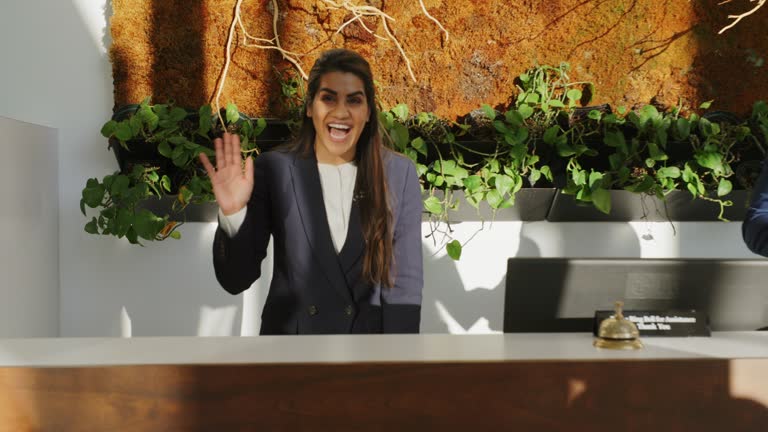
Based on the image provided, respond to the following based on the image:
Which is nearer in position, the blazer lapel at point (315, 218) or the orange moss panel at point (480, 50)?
the blazer lapel at point (315, 218)

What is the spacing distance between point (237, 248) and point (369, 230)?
0.33 m

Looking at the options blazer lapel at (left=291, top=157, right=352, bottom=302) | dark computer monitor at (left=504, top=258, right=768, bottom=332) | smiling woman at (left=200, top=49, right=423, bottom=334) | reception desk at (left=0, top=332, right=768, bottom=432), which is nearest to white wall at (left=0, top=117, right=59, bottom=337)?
smiling woman at (left=200, top=49, right=423, bottom=334)

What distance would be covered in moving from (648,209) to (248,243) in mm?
1775

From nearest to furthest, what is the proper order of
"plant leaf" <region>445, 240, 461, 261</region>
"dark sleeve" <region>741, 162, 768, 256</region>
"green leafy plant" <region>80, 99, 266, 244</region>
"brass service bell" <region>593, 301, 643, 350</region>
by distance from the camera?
"brass service bell" <region>593, 301, 643, 350</region>
"dark sleeve" <region>741, 162, 768, 256</region>
"green leafy plant" <region>80, 99, 266, 244</region>
"plant leaf" <region>445, 240, 461, 261</region>

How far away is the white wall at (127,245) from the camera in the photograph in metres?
2.91

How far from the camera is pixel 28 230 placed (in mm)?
→ 2717

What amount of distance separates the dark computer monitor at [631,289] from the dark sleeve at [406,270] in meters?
0.66

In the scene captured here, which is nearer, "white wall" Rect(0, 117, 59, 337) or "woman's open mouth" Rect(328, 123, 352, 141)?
"woman's open mouth" Rect(328, 123, 352, 141)

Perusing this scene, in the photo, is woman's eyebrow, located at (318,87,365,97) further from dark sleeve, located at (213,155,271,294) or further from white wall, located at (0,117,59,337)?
white wall, located at (0,117,59,337)

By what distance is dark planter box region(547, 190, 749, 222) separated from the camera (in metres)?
2.96

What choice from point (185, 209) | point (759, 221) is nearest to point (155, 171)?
point (185, 209)

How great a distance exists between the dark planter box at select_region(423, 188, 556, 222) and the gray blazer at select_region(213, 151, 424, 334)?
1.01m

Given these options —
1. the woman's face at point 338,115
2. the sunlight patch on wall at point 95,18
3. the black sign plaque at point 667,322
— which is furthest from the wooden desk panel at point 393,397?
the sunlight patch on wall at point 95,18

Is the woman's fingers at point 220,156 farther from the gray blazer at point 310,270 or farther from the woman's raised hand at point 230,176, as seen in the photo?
the gray blazer at point 310,270
